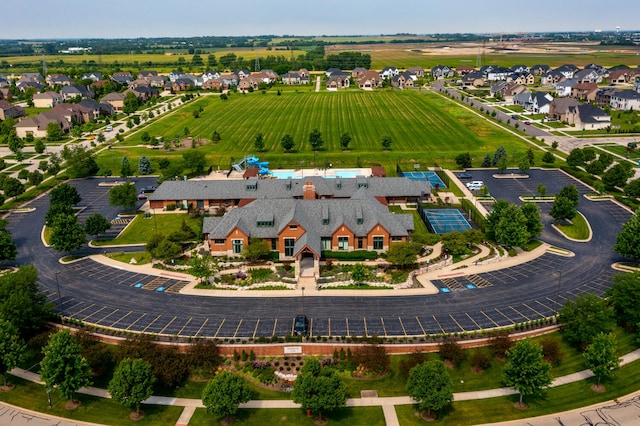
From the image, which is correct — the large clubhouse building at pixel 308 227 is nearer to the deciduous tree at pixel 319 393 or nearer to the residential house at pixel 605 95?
the deciduous tree at pixel 319 393

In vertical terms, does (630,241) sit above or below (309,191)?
below

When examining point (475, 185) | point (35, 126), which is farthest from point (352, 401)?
point (35, 126)

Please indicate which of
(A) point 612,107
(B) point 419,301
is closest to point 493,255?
(B) point 419,301

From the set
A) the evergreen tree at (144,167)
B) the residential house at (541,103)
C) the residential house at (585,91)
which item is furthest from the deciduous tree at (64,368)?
the residential house at (585,91)

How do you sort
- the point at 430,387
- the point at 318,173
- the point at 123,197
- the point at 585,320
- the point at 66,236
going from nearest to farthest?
the point at 430,387 → the point at 585,320 → the point at 66,236 → the point at 123,197 → the point at 318,173

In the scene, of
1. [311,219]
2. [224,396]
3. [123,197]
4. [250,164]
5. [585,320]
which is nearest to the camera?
[224,396]

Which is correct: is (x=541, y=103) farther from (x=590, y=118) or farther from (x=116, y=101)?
(x=116, y=101)

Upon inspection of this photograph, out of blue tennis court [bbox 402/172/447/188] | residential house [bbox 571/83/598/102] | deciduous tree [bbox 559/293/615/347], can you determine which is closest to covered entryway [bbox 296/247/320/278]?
deciduous tree [bbox 559/293/615/347]
